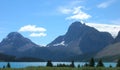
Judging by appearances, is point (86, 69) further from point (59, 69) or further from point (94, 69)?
point (59, 69)

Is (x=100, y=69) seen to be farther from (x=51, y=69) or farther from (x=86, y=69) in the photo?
(x=51, y=69)

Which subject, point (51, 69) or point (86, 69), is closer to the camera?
point (51, 69)

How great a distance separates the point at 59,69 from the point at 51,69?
2115 millimetres

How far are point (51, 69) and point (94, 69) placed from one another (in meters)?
14.7

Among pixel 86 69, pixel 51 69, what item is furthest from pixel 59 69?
pixel 86 69

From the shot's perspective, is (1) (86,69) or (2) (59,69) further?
(1) (86,69)

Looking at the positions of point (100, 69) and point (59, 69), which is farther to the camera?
point (100, 69)

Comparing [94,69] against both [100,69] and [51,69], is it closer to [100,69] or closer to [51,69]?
[100,69]

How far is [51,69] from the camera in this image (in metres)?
69.1

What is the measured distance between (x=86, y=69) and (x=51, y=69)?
1126 cm

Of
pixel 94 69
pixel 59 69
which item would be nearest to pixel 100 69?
pixel 94 69

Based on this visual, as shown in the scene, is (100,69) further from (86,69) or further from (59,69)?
(59,69)

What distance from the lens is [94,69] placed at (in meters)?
79.9
